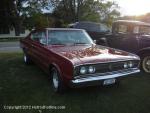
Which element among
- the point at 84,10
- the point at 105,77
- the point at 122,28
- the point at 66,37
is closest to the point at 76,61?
the point at 105,77

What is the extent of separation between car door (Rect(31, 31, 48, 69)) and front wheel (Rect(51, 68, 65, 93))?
1.56 ft

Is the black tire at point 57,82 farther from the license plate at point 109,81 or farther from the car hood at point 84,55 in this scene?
the license plate at point 109,81


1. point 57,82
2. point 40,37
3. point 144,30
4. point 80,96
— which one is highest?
point 144,30

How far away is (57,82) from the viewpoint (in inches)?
213

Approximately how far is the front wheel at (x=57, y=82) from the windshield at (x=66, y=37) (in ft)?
3.38

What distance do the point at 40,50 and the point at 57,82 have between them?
139 cm

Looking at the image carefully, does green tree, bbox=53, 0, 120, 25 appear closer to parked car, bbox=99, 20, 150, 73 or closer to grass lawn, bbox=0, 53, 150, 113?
parked car, bbox=99, 20, 150, 73

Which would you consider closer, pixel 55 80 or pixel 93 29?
pixel 55 80

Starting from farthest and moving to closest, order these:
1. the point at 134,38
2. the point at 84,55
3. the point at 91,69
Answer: the point at 134,38
the point at 84,55
the point at 91,69

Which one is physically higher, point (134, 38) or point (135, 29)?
point (135, 29)

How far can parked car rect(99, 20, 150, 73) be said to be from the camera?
720 centimetres

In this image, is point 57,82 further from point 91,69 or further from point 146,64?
point 146,64

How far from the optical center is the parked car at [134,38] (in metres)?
7.20

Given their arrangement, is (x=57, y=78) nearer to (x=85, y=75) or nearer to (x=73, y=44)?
(x=85, y=75)
